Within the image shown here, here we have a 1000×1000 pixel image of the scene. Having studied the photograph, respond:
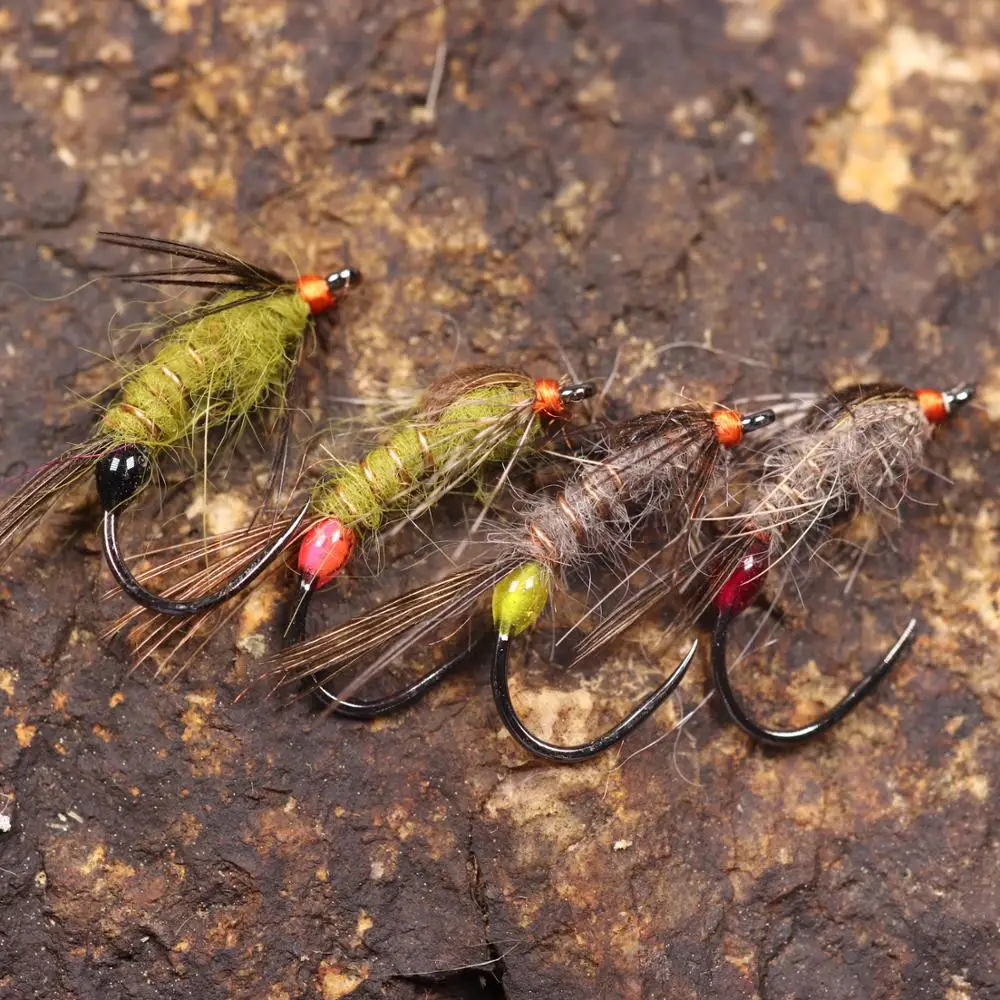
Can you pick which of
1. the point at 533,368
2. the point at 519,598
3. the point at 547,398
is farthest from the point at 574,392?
the point at 519,598

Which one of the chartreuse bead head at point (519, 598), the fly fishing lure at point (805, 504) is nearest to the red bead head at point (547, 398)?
the chartreuse bead head at point (519, 598)

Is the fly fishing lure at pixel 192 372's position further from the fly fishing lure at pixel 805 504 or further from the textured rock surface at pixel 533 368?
the fly fishing lure at pixel 805 504

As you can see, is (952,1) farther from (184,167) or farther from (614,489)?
(184,167)

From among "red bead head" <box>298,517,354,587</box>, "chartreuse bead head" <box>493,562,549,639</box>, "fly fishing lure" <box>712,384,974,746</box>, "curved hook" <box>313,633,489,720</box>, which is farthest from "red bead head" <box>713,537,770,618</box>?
"red bead head" <box>298,517,354,587</box>

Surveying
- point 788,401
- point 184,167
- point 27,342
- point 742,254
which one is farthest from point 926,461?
point 27,342

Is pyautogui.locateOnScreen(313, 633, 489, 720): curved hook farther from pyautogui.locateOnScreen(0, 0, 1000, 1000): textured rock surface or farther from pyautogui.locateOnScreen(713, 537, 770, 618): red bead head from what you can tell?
pyautogui.locateOnScreen(713, 537, 770, 618): red bead head

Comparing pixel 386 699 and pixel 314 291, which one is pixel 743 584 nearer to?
pixel 386 699
